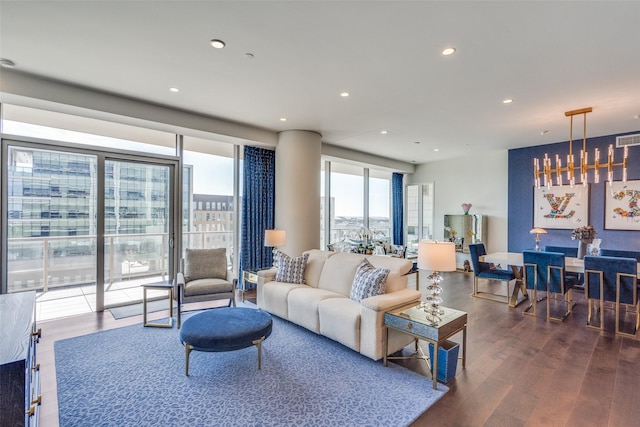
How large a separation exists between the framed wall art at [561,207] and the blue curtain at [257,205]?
18.4 ft

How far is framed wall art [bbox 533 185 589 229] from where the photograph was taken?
592 centimetres

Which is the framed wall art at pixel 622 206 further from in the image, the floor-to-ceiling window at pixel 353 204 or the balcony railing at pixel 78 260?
the balcony railing at pixel 78 260

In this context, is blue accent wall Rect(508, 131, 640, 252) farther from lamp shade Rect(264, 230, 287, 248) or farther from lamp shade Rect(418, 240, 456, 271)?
lamp shade Rect(264, 230, 287, 248)

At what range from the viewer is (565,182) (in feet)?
20.2

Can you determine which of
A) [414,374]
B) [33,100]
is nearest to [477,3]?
[414,374]

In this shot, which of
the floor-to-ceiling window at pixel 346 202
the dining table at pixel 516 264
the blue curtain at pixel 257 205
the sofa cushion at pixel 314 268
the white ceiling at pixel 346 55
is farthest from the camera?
the floor-to-ceiling window at pixel 346 202

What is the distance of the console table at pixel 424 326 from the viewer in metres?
2.48

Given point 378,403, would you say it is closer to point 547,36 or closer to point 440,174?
point 547,36

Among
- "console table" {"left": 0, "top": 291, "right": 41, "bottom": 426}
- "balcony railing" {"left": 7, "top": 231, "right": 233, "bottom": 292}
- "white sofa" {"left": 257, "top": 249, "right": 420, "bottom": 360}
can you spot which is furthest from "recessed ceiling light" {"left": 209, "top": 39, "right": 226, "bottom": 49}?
"balcony railing" {"left": 7, "top": 231, "right": 233, "bottom": 292}

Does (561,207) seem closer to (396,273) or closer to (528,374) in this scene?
(528,374)

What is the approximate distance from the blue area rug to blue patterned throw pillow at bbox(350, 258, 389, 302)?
59 cm

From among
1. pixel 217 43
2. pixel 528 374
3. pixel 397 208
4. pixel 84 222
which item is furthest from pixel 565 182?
pixel 84 222

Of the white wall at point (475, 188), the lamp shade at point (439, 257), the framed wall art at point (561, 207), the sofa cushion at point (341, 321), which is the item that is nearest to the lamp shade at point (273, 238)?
the sofa cushion at point (341, 321)

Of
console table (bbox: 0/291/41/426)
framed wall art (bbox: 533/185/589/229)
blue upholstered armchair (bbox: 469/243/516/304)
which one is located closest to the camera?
console table (bbox: 0/291/41/426)
